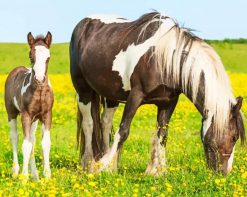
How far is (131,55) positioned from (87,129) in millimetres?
2310

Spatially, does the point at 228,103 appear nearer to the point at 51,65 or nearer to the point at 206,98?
the point at 206,98

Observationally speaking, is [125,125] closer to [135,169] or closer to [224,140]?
[135,169]

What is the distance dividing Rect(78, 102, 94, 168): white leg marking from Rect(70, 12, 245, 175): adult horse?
2.23ft

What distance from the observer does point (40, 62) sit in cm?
873

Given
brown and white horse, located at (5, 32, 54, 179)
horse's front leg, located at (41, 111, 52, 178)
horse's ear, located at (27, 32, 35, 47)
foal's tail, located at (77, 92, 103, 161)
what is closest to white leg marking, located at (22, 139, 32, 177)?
brown and white horse, located at (5, 32, 54, 179)

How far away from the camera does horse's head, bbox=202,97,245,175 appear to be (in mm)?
8836

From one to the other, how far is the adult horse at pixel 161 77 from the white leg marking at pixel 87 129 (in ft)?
2.23

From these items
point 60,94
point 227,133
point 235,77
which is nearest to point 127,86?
point 227,133

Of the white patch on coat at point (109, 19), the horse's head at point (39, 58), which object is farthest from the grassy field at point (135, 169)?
the white patch on coat at point (109, 19)

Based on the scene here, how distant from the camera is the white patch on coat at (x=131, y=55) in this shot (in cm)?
955

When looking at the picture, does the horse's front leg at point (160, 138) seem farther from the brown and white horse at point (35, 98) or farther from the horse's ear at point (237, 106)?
the brown and white horse at point (35, 98)

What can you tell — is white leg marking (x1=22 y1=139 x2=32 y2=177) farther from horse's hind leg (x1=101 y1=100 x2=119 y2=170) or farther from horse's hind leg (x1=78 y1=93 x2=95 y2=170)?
horse's hind leg (x1=101 y1=100 x2=119 y2=170)

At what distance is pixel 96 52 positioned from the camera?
10578mm

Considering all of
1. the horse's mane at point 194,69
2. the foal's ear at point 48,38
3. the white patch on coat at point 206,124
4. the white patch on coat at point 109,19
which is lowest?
the white patch on coat at point 206,124
